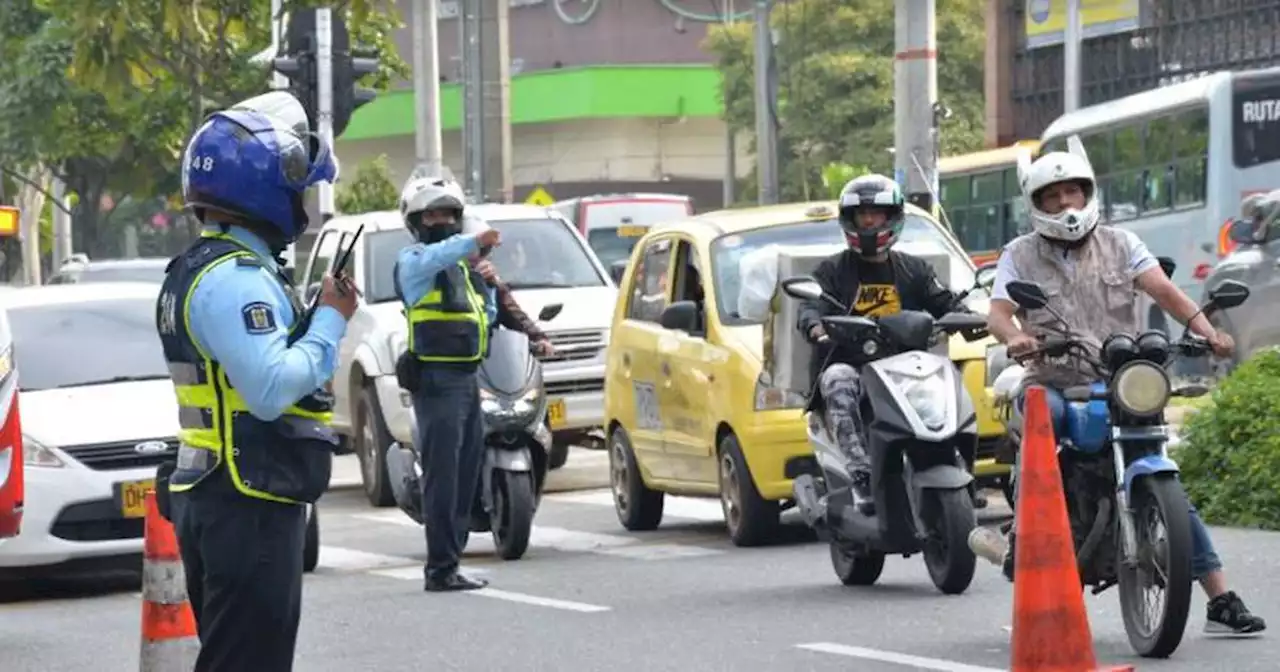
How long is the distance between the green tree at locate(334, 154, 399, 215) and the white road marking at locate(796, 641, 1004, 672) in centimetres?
5770

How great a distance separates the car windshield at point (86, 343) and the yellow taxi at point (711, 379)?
256cm

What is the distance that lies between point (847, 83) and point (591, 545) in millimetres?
52626

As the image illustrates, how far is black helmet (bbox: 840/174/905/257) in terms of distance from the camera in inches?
456

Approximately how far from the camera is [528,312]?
18.8 meters

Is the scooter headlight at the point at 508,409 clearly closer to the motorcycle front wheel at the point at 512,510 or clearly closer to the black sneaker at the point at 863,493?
the motorcycle front wheel at the point at 512,510

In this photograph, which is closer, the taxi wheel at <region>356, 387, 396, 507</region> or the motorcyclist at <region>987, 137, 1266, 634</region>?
the motorcyclist at <region>987, 137, 1266, 634</region>

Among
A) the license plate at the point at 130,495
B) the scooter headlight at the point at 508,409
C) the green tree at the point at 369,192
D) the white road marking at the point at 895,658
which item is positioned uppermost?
the green tree at the point at 369,192

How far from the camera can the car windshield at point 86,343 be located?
14.5 meters

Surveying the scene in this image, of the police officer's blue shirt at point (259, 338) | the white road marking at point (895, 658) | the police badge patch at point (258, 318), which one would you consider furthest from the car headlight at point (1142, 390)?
the police badge patch at point (258, 318)

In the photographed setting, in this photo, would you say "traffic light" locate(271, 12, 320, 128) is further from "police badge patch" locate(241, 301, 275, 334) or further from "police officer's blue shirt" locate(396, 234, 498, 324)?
"police badge patch" locate(241, 301, 275, 334)

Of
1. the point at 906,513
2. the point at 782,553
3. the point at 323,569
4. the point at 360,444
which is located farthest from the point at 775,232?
the point at 360,444

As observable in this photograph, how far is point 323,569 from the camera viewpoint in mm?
14344

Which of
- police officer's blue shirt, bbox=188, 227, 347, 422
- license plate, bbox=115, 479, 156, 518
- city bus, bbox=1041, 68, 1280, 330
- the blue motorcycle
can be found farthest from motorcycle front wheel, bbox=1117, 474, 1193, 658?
city bus, bbox=1041, 68, 1280, 330

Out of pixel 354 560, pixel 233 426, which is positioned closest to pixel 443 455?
pixel 354 560
